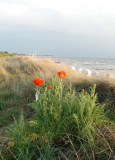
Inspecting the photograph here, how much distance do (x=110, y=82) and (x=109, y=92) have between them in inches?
9.4

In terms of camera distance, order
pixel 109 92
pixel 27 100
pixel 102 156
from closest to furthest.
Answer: pixel 102 156, pixel 109 92, pixel 27 100

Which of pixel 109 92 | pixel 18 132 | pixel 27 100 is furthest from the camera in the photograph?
pixel 27 100

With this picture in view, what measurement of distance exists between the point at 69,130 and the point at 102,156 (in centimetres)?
51

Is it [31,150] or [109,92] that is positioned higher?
[109,92]

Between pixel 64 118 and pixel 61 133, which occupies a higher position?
pixel 64 118

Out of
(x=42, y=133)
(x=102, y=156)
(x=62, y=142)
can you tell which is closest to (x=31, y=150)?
(x=42, y=133)

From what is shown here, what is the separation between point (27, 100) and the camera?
4.46 meters

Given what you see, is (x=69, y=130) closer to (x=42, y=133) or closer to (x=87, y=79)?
(x=42, y=133)

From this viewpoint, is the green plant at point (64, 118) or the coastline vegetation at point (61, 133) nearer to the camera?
the coastline vegetation at point (61, 133)

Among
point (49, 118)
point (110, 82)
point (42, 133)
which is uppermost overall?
point (110, 82)

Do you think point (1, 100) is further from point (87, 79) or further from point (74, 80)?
point (87, 79)

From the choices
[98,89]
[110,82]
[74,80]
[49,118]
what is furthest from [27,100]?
[49,118]

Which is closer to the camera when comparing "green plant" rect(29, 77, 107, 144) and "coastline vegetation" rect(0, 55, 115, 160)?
"coastline vegetation" rect(0, 55, 115, 160)

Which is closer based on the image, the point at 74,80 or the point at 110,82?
the point at 110,82
